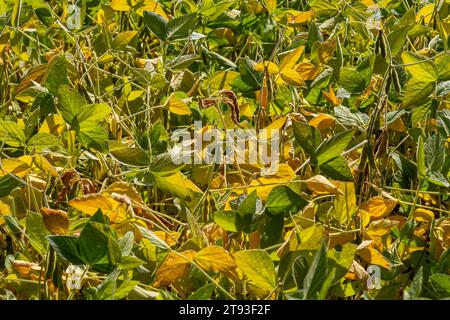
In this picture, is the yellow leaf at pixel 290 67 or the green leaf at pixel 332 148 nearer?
the green leaf at pixel 332 148

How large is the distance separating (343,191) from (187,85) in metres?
0.50

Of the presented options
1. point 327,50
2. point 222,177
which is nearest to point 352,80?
point 327,50

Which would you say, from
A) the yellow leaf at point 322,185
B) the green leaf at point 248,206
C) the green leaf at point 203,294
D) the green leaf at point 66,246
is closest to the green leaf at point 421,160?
the yellow leaf at point 322,185

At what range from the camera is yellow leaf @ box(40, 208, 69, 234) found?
1.04 meters

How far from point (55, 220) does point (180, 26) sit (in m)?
0.61

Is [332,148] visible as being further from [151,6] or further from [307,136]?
[151,6]

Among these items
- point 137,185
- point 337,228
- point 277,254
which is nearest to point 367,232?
point 337,228

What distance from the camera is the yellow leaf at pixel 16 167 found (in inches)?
47.1

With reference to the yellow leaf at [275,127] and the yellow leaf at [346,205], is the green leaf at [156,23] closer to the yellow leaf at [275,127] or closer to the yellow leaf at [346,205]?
the yellow leaf at [275,127]

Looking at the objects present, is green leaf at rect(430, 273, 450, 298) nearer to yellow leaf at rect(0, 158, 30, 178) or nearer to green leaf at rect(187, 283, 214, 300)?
green leaf at rect(187, 283, 214, 300)

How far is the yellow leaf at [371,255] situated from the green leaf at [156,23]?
631 millimetres

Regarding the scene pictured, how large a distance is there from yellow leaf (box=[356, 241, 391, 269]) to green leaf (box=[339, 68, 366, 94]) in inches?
14.9

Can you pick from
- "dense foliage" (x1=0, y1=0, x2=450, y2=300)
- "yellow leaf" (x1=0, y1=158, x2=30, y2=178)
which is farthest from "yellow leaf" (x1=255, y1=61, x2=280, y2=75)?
"yellow leaf" (x1=0, y1=158, x2=30, y2=178)

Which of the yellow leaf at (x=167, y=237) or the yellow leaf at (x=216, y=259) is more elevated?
the yellow leaf at (x=216, y=259)
